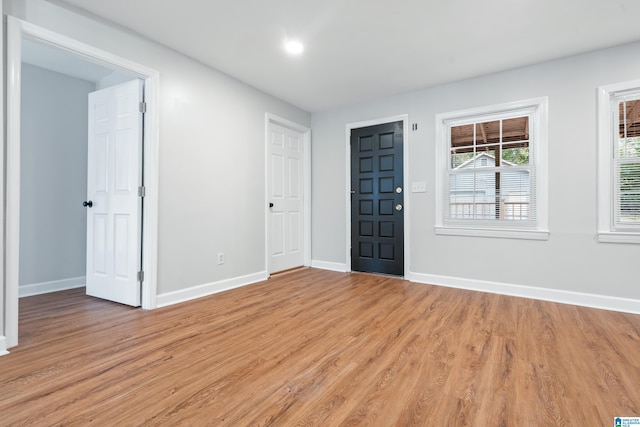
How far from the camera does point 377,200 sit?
4.41 meters

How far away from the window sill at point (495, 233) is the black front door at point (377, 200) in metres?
0.61

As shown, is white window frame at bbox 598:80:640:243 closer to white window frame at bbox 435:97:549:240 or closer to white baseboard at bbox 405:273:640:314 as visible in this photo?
white window frame at bbox 435:97:549:240

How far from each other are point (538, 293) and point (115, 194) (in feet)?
15.0

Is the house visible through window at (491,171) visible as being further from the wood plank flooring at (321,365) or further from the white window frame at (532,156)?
the wood plank flooring at (321,365)

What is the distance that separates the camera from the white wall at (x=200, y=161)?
2.84m

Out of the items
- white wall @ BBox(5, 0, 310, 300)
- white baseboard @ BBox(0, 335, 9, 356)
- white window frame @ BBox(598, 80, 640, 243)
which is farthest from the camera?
white window frame @ BBox(598, 80, 640, 243)

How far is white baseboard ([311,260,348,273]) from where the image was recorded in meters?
4.71

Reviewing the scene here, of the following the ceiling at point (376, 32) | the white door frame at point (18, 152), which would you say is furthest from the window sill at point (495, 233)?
the white door frame at point (18, 152)

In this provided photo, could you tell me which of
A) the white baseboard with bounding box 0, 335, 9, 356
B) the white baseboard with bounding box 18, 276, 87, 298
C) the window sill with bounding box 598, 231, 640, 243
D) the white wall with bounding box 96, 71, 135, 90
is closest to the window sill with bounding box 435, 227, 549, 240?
the window sill with bounding box 598, 231, 640, 243

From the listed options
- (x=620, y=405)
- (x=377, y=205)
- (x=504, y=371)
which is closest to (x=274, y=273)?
(x=377, y=205)

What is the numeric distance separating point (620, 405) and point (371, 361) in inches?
48.2

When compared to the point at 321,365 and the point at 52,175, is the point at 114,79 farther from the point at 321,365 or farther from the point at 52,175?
the point at 321,365

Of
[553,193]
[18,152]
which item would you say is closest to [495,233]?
[553,193]

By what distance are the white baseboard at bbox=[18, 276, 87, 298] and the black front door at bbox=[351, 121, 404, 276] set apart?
3.62 metres
